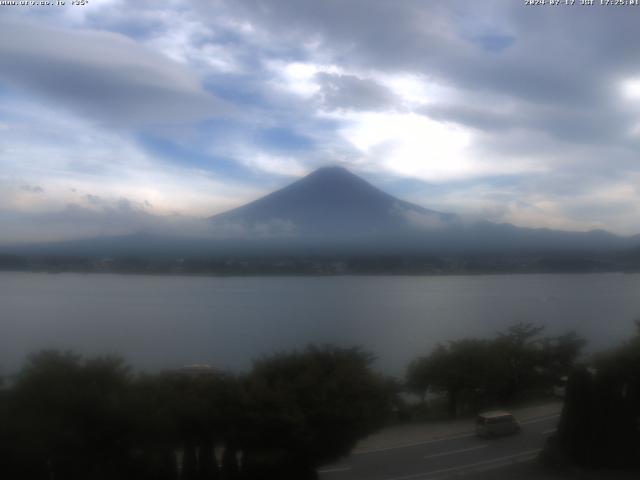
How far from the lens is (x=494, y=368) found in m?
6.41

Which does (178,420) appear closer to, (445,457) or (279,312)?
(445,457)

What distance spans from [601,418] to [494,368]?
114cm

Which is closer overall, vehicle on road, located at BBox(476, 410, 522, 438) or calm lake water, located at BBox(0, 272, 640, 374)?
vehicle on road, located at BBox(476, 410, 522, 438)

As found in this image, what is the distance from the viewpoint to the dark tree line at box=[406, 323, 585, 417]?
636cm

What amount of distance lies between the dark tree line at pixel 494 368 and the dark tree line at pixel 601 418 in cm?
41

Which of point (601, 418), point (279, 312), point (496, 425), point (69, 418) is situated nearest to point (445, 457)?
point (496, 425)

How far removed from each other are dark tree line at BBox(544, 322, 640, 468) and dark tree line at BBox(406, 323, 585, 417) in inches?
16.0

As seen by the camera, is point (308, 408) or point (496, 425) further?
point (496, 425)

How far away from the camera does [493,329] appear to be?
7129 mm

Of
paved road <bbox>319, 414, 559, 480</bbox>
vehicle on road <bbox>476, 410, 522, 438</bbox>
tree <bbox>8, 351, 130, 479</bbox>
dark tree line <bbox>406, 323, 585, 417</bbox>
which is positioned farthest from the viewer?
dark tree line <bbox>406, 323, 585, 417</bbox>

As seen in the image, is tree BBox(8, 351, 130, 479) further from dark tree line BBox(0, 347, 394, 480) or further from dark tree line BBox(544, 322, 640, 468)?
dark tree line BBox(544, 322, 640, 468)

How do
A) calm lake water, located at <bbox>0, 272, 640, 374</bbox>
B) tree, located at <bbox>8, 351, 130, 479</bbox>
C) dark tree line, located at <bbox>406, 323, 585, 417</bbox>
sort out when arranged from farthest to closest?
calm lake water, located at <bbox>0, 272, 640, 374</bbox>, dark tree line, located at <bbox>406, 323, 585, 417</bbox>, tree, located at <bbox>8, 351, 130, 479</bbox>

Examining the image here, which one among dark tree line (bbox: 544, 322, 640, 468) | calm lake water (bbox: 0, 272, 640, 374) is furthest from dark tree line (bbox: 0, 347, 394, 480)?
dark tree line (bbox: 544, 322, 640, 468)

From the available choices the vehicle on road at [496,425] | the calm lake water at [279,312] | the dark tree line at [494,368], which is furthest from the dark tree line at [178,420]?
the dark tree line at [494,368]
